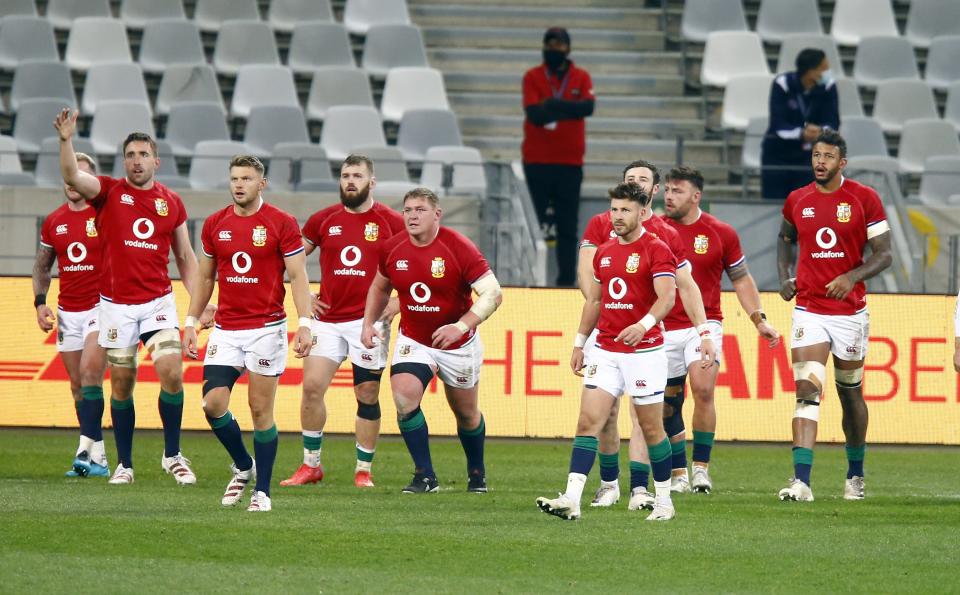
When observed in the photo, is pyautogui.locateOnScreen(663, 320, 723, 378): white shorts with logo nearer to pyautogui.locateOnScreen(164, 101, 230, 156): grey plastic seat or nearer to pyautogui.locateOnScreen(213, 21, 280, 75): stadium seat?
pyautogui.locateOnScreen(164, 101, 230, 156): grey plastic seat

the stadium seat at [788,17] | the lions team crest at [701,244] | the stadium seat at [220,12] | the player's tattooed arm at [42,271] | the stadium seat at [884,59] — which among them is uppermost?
the stadium seat at [788,17]

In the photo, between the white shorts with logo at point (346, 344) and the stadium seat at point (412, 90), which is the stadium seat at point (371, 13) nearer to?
the stadium seat at point (412, 90)

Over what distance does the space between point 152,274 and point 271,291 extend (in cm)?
195

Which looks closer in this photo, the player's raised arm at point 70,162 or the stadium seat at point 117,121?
the player's raised arm at point 70,162

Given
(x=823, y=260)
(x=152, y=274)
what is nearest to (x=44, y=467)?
(x=152, y=274)

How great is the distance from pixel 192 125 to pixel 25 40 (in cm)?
310

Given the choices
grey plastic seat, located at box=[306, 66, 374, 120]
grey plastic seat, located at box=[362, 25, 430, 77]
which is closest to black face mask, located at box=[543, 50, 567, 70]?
grey plastic seat, located at box=[306, 66, 374, 120]

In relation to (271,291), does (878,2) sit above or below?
above

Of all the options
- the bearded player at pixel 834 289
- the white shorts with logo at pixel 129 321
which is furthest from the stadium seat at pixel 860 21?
the white shorts with logo at pixel 129 321

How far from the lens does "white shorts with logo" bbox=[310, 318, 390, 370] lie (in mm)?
12594

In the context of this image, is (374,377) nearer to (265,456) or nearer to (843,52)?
(265,456)

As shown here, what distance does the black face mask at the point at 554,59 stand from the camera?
1836 centimetres

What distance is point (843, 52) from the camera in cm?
2400

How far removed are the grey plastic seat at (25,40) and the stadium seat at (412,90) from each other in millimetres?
4523
